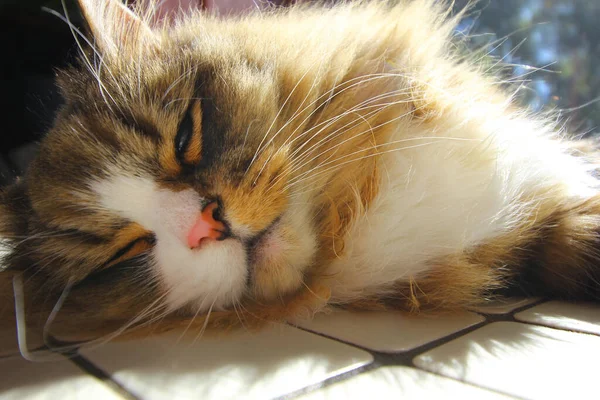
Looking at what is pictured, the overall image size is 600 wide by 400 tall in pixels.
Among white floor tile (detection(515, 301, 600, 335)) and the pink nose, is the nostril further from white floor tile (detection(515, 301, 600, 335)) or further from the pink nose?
white floor tile (detection(515, 301, 600, 335))

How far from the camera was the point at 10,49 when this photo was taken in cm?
208

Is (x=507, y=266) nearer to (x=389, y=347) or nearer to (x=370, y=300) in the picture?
(x=370, y=300)

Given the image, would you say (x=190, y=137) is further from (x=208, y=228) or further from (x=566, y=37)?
(x=566, y=37)

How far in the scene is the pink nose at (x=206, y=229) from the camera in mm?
860

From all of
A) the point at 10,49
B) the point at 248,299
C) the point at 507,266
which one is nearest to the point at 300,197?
the point at 248,299

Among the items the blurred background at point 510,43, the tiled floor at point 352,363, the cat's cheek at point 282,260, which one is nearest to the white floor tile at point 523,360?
the tiled floor at point 352,363

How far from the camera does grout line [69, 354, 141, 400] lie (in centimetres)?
61

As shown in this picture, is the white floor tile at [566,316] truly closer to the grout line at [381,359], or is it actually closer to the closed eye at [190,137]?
the grout line at [381,359]

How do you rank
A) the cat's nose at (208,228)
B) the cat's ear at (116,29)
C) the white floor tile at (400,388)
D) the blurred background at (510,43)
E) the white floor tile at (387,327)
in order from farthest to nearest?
the blurred background at (510,43) → the cat's ear at (116,29) → the cat's nose at (208,228) → the white floor tile at (387,327) → the white floor tile at (400,388)

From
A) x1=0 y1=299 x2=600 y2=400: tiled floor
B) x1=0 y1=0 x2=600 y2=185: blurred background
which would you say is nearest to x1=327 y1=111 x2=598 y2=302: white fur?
x1=0 y1=299 x2=600 y2=400: tiled floor

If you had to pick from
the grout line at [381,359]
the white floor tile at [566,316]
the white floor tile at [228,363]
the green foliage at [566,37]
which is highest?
the green foliage at [566,37]

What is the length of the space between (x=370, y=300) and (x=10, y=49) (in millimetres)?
1969

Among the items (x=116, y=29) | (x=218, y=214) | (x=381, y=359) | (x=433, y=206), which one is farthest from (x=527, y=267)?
(x=116, y=29)

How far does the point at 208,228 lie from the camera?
2.82ft
